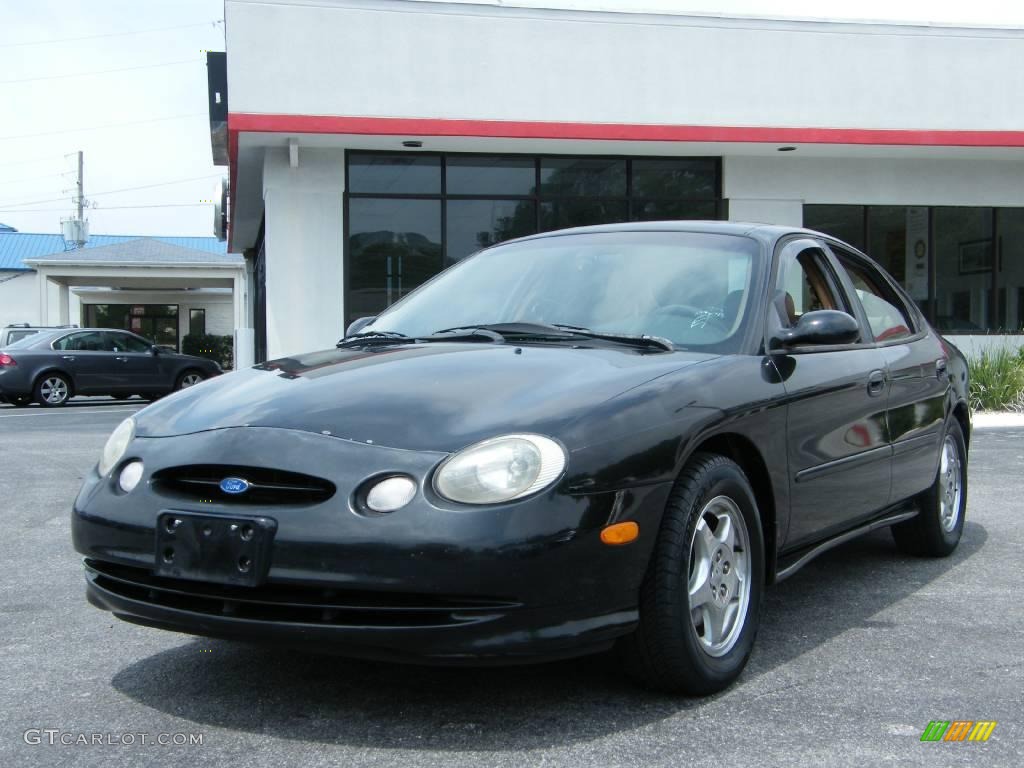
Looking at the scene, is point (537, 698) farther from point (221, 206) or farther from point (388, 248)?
point (221, 206)

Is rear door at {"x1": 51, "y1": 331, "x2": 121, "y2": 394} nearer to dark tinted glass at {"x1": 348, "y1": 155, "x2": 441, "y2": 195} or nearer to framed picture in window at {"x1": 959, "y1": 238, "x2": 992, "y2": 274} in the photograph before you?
dark tinted glass at {"x1": 348, "y1": 155, "x2": 441, "y2": 195}

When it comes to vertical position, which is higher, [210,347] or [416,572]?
[416,572]

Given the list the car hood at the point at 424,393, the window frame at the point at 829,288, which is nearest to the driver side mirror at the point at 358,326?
the car hood at the point at 424,393

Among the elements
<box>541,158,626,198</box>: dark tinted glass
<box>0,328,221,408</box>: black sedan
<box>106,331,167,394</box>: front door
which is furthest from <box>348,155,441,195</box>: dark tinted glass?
<box>106,331,167,394</box>: front door

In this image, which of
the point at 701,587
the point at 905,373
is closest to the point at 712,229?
the point at 905,373

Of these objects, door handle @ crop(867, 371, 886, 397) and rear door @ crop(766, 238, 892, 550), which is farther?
door handle @ crop(867, 371, 886, 397)

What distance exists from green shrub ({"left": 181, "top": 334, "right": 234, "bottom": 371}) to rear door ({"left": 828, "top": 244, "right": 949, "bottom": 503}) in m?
35.3

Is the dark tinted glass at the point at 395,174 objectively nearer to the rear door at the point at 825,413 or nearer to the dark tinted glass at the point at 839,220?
the dark tinted glass at the point at 839,220

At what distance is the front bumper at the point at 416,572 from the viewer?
9.11 feet

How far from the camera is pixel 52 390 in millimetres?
20156

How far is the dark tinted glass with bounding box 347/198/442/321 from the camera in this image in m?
15.5

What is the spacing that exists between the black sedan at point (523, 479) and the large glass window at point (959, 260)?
1373cm

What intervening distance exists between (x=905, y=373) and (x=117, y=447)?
3235 millimetres

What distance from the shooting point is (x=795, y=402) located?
388cm
